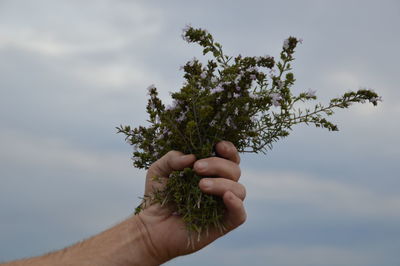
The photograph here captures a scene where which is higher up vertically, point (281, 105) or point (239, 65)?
point (239, 65)

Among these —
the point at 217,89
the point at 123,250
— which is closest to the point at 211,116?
the point at 217,89

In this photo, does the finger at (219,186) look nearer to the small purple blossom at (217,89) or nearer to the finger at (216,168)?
the finger at (216,168)

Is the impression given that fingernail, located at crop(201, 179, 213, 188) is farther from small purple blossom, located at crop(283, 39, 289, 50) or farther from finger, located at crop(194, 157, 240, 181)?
small purple blossom, located at crop(283, 39, 289, 50)

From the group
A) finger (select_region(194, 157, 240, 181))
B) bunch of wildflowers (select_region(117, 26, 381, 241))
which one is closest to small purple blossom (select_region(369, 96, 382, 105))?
bunch of wildflowers (select_region(117, 26, 381, 241))

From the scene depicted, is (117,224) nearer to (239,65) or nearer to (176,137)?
(176,137)

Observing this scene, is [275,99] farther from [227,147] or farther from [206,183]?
[206,183]

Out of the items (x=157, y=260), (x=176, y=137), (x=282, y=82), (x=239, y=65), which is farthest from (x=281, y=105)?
(x=157, y=260)

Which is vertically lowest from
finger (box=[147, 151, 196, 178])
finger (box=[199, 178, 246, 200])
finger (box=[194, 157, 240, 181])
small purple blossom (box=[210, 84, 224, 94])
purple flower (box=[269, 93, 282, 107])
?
finger (box=[199, 178, 246, 200])

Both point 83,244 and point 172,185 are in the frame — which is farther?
point 83,244
